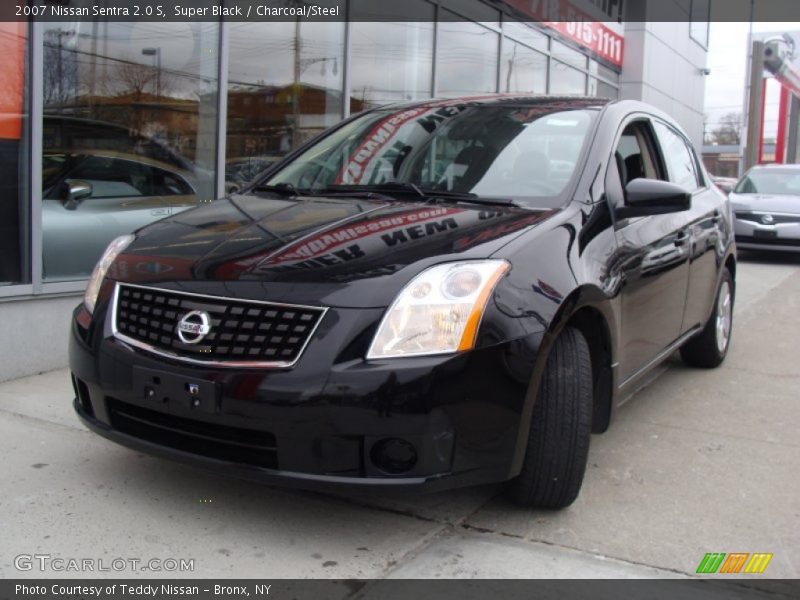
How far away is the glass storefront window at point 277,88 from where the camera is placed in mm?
7074

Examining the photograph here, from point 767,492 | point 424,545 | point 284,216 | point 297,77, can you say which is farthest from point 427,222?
point 297,77

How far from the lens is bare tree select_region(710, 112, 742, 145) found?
7050 centimetres

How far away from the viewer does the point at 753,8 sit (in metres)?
27.2

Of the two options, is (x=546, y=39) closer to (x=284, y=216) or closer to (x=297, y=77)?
(x=297, y=77)

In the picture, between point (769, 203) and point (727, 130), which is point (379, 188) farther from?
point (727, 130)

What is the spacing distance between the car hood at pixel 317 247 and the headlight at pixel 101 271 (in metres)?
0.08

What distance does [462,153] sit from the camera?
3748 millimetres

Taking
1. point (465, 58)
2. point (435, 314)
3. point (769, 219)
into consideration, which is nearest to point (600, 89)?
point (769, 219)

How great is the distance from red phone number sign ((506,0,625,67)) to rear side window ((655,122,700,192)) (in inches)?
285

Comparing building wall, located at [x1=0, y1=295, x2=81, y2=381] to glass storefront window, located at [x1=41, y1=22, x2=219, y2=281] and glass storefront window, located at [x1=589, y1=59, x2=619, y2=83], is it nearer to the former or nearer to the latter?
glass storefront window, located at [x1=41, y1=22, x2=219, y2=281]

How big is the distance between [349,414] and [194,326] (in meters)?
0.61

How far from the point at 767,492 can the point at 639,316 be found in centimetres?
89

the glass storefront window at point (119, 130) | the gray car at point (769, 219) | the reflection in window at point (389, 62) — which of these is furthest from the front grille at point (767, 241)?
the glass storefront window at point (119, 130)

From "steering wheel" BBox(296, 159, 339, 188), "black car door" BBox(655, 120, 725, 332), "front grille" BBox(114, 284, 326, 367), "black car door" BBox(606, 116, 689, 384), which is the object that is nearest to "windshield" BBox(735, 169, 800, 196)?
"black car door" BBox(655, 120, 725, 332)
